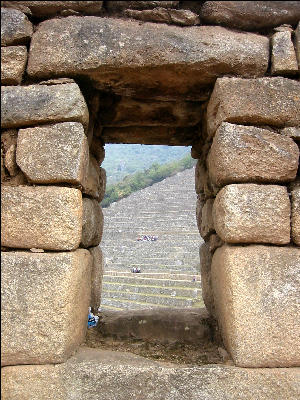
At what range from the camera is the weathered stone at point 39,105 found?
7.88 ft

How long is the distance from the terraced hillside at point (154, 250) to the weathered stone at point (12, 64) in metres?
8.92

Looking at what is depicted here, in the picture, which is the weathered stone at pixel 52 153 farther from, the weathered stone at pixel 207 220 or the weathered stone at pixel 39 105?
the weathered stone at pixel 207 220

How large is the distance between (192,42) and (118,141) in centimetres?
141

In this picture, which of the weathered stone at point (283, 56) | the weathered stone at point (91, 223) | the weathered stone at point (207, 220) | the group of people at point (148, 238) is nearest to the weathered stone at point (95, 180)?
the weathered stone at point (91, 223)

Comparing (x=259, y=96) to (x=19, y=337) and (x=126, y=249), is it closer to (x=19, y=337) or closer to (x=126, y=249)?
(x=19, y=337)

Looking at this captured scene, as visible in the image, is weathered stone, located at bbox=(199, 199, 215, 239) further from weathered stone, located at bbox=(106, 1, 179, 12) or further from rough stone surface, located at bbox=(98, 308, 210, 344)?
weathered stone, located at bbox=(106, 1, 179, 12)

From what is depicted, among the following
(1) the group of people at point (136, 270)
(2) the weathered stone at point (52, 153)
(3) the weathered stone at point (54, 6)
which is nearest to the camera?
(2) the weathered stone at point (52, 153)

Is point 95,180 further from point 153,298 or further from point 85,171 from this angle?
point 153,298

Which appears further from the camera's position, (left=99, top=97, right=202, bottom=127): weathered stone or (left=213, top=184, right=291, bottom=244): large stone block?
(left=99, top=97, right=202, bottom=127): weathered stone

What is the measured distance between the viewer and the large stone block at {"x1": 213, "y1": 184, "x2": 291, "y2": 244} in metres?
2.35

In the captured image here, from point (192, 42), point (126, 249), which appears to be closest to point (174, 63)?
point (192, 42)

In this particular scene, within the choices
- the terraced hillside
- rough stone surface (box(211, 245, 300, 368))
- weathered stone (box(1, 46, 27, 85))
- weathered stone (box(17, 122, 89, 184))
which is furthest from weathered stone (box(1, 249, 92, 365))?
the terraced hillside

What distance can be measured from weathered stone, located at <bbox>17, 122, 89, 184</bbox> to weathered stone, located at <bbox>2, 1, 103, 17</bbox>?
845 mm

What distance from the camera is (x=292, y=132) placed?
8.21 feet
